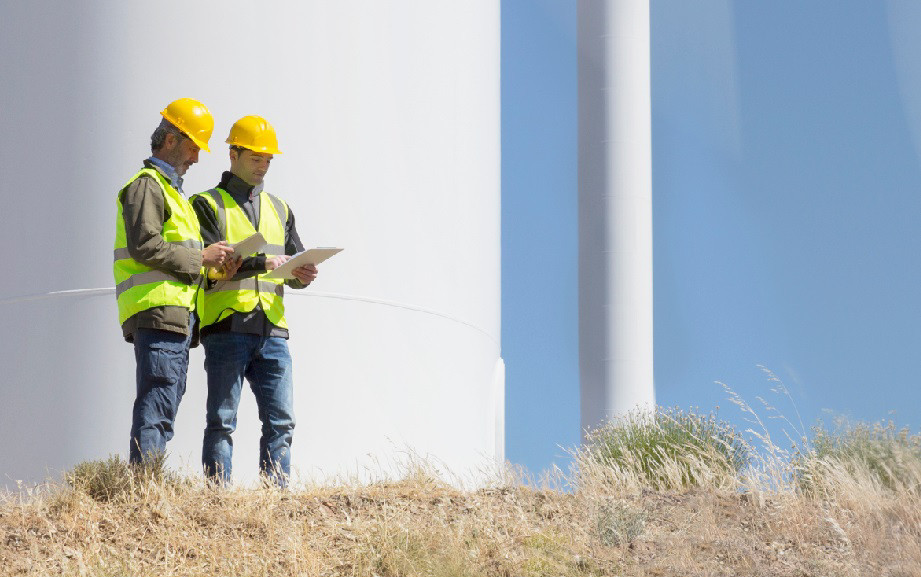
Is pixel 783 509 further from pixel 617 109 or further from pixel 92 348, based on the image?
pixel 617 109

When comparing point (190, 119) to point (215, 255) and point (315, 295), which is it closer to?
point (215, 255)

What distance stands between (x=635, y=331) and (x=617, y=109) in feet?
9.30

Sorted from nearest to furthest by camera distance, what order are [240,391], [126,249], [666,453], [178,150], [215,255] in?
[126,249]
[215,255]
[178,150]
[240,391]
[666,453]

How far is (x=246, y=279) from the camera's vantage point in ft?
23.3

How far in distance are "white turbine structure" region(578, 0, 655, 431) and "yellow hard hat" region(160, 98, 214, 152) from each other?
9.23m

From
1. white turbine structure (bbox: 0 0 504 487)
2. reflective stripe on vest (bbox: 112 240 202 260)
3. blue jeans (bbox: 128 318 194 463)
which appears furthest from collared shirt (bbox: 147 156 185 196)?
white turbine structure (bbox: 0 0 504 487)

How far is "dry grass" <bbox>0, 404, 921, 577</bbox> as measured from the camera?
5789 millimetres

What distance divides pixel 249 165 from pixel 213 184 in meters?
2.20

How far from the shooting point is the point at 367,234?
394 inches

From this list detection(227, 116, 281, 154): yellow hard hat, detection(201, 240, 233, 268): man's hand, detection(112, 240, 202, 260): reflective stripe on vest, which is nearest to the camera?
detection(112, 240, 202, 260): reflective stripe on vest

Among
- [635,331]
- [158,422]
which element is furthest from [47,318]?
[635,331]

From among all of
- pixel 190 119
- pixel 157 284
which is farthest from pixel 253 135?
pixel 157 284

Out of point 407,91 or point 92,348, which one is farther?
point 407,91

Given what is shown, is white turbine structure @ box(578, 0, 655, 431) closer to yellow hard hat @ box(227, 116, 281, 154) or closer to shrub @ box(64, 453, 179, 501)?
yellow hard hat @ box(227, 116, 281, 154)
